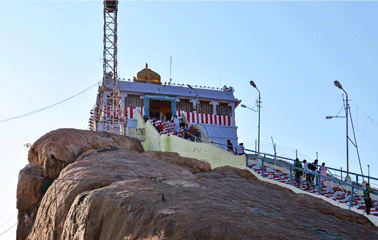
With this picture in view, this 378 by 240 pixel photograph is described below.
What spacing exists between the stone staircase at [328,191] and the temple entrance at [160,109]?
1980cm

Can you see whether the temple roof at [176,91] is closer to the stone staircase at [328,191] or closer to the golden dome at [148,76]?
the golden dome at [148,76]

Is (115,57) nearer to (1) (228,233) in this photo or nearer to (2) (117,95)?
(2) (117,95)

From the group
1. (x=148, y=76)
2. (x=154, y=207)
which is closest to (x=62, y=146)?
(x=154, y=207)

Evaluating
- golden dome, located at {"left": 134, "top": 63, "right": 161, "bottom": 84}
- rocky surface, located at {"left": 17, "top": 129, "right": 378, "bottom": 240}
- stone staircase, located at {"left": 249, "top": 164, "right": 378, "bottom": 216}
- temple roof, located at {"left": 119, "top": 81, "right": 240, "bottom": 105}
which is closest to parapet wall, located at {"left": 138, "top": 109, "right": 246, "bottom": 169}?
stone staircase, located at {"left": 249, "top": 164, "right": 378, "bottom": 216}

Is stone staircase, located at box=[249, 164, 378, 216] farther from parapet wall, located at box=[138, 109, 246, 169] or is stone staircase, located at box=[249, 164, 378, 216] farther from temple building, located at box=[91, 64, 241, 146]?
temple building, located at box=[91, 64, 241, 146]

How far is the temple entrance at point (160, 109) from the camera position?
4278 centimetres

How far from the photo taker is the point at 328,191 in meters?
19.6

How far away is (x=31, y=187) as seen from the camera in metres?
21.2

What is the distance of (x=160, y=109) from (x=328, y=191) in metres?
24.9

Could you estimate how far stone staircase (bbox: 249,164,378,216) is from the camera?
17681mm

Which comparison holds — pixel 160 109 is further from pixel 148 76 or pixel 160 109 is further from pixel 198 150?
pixel 198 150

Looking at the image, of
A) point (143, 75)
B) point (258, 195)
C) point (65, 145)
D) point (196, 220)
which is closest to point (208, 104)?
point (143, 75)

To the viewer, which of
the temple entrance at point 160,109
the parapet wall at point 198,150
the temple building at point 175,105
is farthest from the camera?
the temple entrance at point 160,109

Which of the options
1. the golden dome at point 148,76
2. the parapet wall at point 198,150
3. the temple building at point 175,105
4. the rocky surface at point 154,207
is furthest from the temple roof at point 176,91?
the rocky surface at point 154,207
